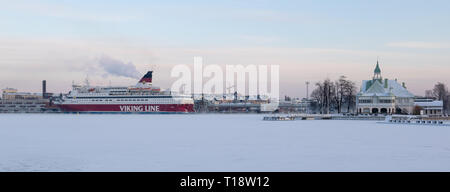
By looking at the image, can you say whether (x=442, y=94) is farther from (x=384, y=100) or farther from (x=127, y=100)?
(x=127, y=100)

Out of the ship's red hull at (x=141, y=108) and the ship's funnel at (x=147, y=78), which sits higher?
the ship's funnel at (x=147, y=78)

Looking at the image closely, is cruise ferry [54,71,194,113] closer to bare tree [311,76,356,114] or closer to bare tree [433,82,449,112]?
bare tree [311,76,356,114]

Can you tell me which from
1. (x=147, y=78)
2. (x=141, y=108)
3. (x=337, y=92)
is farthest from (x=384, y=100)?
(x=147, y=78)

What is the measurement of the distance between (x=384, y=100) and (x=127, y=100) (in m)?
72.6

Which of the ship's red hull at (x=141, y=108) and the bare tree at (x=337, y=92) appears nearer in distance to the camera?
the bare tree at (x=337, y=92)

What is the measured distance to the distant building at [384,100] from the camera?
100450mm

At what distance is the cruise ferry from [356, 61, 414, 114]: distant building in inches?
2274

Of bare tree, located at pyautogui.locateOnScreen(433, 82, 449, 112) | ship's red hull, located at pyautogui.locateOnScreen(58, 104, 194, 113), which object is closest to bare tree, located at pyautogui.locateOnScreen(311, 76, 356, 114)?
bare tree, located at pyautogui.locateOnScreen(433, 82, 449, 112)

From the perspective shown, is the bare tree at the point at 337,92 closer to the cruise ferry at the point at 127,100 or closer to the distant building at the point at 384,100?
the distant building at the point at 384,100

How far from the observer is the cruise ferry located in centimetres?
14350

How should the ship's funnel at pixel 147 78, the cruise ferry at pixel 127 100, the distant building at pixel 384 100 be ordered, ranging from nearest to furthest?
the distant building at pixel 384 100 → the cruise ferry at pixel 127 100 → the ship's funnel at pixel 147 78

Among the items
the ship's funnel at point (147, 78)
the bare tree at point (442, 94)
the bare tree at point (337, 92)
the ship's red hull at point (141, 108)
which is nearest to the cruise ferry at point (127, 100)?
the ship's red hull at point (141, 108)

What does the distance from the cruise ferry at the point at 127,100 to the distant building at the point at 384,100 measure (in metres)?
57.8
